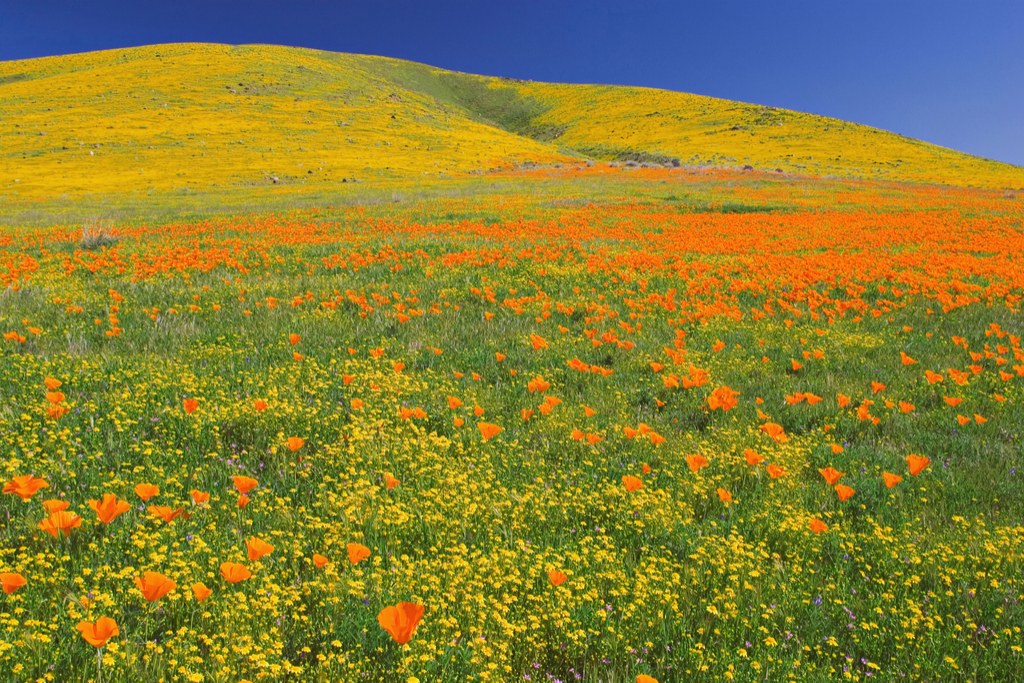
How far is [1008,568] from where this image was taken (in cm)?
259

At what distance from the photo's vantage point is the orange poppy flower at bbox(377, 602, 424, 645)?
5.65 feet

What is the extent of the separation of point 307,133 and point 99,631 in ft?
215

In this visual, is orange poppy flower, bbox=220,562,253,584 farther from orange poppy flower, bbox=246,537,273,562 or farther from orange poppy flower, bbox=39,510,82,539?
orange poppy flower, bbox=39,510,82,539

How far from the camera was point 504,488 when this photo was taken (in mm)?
3100

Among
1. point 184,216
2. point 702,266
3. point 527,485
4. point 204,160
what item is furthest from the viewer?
point 204,160

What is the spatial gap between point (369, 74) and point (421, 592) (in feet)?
391

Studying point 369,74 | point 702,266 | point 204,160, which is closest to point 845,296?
point 702,266

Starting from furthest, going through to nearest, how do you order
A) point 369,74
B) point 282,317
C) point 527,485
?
1. point 369,74
2. point 282,317
3. point 527,485

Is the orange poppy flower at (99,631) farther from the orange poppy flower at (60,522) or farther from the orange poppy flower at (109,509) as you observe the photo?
the orange poppy flower at (60,522)

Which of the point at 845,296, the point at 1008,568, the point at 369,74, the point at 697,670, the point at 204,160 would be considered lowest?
the point at 697,670

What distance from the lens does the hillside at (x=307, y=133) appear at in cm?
4412

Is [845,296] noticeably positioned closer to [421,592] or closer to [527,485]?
[527,485]

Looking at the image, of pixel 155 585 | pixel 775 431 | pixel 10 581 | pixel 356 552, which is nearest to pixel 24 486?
pixel 10 581

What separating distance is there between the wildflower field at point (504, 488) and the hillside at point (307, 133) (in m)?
36.8
